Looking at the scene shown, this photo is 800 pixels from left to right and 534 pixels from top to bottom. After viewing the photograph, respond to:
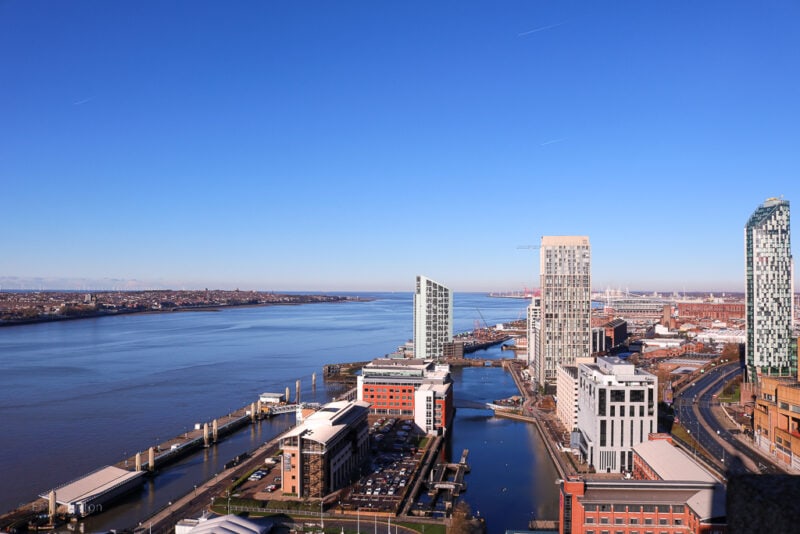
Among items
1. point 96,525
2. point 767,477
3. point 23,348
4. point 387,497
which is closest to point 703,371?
point 387,497

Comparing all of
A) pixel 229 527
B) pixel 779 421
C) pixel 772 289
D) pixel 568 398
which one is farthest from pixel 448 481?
pixel 772 289

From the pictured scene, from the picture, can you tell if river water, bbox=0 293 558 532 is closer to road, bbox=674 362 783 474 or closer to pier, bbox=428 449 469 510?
pier, bbox=428 449 469 510

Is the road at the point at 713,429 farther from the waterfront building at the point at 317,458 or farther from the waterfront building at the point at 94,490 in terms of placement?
the waterfront building at the point at 94,490

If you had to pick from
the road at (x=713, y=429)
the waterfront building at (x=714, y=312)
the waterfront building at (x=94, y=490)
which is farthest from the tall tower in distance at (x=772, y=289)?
the waterfront building at (x=714, y=312)

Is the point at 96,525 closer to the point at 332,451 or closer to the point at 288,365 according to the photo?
the point at 332,451

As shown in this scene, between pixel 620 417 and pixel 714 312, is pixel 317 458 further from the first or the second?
pixel 714 312

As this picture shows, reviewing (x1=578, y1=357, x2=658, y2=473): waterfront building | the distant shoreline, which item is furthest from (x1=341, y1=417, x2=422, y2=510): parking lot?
the distant shoreline

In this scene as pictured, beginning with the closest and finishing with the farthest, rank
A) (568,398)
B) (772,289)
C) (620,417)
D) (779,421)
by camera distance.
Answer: (620,417), (779,421), (568,398), (772,289)

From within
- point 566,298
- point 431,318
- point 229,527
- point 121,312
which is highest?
point 566,298
